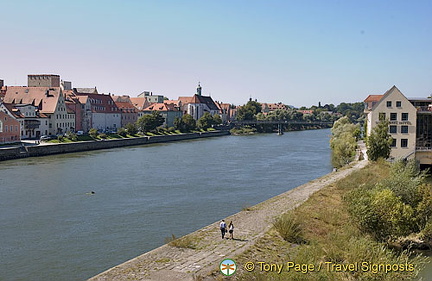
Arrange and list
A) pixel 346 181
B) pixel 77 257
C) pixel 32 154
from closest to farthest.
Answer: pixel 77 257, pixel 346 181, pixel 32 154

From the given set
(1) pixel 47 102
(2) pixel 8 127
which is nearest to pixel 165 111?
(1) pixel 47 102

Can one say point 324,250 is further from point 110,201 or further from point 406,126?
point 406,126

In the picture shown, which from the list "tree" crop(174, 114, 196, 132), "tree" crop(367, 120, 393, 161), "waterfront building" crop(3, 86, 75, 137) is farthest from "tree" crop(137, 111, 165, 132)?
"tree" crop(367, 120, 393, 161)

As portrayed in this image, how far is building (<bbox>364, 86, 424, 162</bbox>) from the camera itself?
1270 inches

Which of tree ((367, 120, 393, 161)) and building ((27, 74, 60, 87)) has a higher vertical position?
building ((27, 74, 60, 87))

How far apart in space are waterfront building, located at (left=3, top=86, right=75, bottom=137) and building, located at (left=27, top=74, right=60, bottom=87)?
13.1m

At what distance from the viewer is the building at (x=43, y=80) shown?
72.2m

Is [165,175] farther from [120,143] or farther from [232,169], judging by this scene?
[120,143]

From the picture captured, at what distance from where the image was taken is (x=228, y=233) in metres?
15.2

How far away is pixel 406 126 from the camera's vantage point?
106 feet

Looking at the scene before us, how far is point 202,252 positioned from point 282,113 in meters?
95.9

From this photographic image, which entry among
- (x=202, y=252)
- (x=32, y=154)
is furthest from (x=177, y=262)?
(x=32, y=154)

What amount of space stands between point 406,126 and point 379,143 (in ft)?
12.1

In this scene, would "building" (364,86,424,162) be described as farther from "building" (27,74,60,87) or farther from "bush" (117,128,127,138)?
"building" (27,74,60,87)
